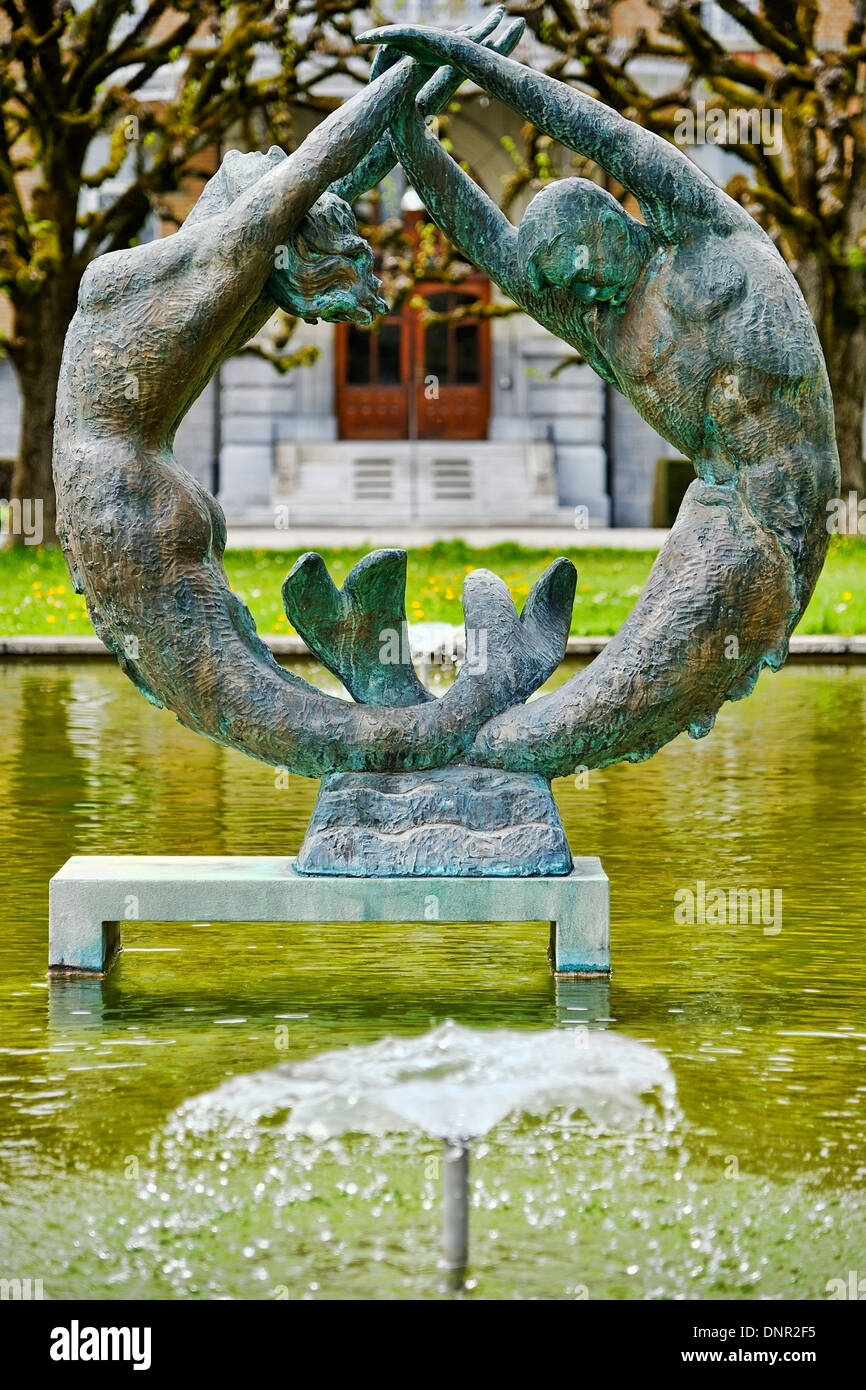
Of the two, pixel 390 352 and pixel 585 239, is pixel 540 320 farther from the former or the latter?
pixel 390 352

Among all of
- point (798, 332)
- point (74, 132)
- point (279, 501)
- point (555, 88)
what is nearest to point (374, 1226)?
point (798, 332)

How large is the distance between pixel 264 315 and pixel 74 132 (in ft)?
50.8

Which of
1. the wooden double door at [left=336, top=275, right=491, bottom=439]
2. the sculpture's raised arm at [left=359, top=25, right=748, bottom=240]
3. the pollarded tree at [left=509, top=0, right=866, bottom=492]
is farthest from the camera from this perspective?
the wooden double door at [left=336, top=275, right=491, bottom=439]

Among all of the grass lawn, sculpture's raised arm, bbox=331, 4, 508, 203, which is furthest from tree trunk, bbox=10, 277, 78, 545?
sculpture's raised arm, bbox=331, 4, 508, 203

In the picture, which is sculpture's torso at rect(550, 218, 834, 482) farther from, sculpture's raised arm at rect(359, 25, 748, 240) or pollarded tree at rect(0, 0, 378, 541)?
pollarded tree at rect(0, 0, 378, 541)

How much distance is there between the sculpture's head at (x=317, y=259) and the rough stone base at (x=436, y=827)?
1344 millimetres

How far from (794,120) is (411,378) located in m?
9.75

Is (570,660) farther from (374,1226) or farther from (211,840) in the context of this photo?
(374,1226)

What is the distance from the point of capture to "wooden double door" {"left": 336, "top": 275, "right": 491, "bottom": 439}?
96.3ft

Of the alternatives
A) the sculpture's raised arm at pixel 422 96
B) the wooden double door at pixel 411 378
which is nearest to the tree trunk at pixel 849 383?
the wooden double door at pixel 411 378

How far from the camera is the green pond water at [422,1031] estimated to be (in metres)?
3.79

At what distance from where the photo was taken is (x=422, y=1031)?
5.13 m

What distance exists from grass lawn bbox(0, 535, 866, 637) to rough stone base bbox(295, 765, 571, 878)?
8661mm

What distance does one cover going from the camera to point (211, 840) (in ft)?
25.4
